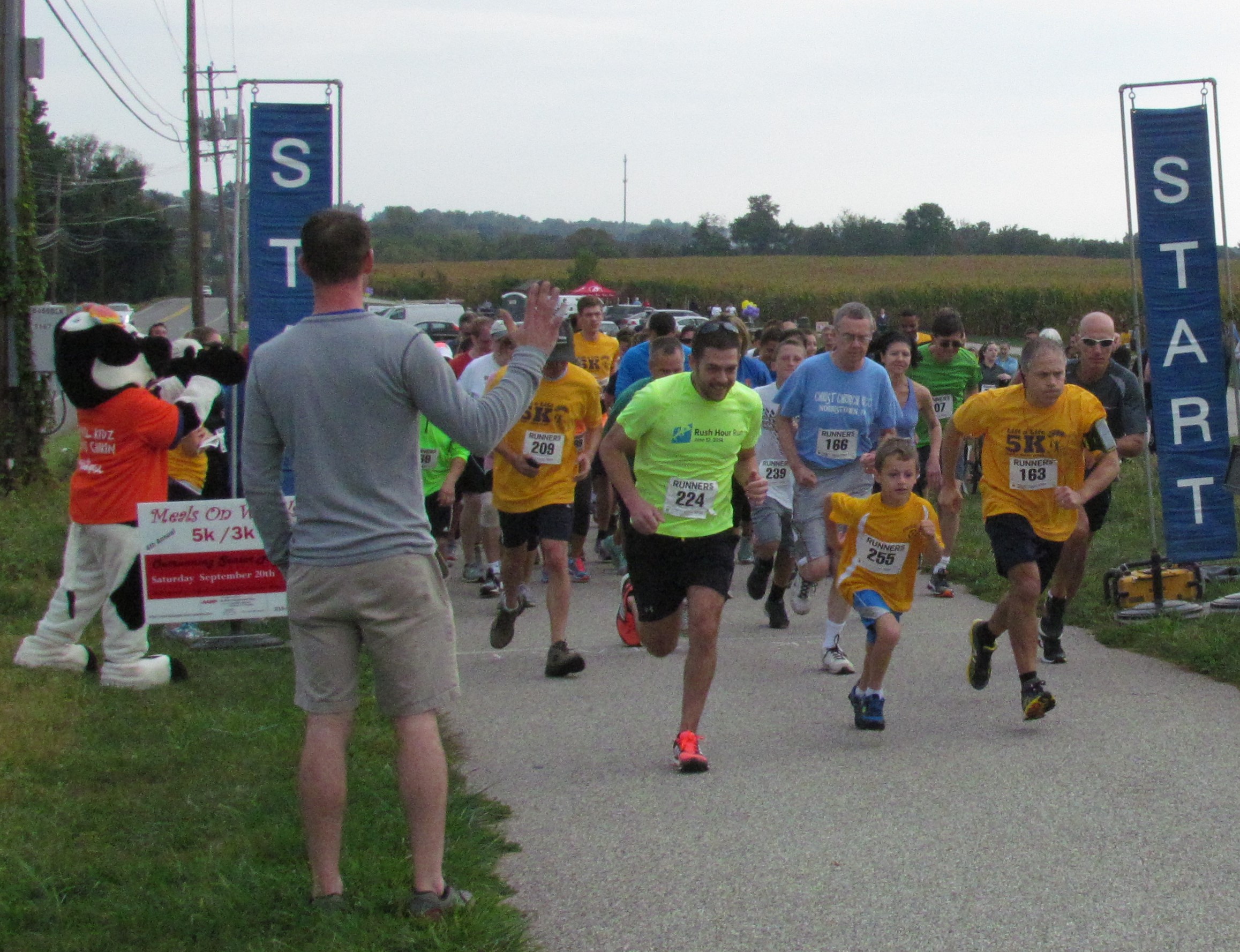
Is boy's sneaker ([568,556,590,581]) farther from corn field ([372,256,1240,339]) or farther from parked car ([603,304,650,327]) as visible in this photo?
corn field ([372,256,1240,339])

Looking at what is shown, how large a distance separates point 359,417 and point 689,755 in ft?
8.31

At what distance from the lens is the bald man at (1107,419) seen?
782 centimetres

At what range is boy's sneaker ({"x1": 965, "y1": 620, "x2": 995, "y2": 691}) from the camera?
6.92 meters

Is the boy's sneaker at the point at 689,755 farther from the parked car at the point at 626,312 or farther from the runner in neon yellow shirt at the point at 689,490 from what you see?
the parked car at the point at 626,312

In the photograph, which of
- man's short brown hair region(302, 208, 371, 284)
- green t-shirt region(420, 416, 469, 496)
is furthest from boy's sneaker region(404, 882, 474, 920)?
green t-shirt region(420, 416, 469, 496)

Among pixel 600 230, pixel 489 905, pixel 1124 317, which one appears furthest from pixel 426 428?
pixel 600 230

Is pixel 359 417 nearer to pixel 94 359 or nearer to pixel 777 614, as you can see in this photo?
pixel 94 359

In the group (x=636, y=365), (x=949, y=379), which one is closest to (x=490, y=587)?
(x=636, y=365)

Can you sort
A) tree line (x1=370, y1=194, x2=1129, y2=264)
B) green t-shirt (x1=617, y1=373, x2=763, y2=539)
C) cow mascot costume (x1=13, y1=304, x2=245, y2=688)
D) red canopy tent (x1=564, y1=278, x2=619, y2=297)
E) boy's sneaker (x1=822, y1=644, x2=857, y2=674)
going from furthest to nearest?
tree line (x1=370, y1=194, x2=1129, y2=264)
red canopy tent (x1=564, y1=278, x2=619, y2=297)
boy's sneaker (x1=822, y1=644, x2=857, y2=674)
cow mascot costume (x1=13, y1=304, x2=245, y2=688)
green t-shirt (x1=617, y1=373, x2=763, y2=539)

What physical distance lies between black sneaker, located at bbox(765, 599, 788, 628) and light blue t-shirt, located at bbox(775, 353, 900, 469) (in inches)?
54.3

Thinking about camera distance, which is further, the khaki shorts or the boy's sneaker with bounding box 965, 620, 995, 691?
the boy's sneaker with bounding box 965, 620, 995, 691

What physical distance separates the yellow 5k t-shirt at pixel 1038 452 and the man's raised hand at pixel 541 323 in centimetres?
333


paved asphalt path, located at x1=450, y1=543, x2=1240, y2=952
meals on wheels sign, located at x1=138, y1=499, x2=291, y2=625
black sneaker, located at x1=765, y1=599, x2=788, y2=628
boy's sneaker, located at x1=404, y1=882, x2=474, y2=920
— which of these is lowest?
paved asphalt path, located at x1=450, y1=543, x2=1240, y2=952

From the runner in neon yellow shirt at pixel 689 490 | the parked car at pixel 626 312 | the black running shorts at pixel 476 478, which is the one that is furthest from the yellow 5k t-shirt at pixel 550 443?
the parked car at pixel 626 312
